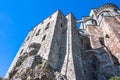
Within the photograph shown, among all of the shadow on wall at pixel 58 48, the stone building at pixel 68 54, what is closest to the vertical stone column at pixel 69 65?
the stone building at pixel 68 54

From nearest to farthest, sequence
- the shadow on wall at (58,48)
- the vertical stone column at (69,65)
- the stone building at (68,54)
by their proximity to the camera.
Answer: the stone building at (68,54) → the vertical stone column at (69,65) → the shadow on wall at (58,48)

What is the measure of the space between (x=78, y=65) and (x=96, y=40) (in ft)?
39.1

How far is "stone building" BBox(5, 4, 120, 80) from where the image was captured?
18297 millimetres

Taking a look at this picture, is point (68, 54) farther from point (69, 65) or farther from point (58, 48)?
point (69, 65)

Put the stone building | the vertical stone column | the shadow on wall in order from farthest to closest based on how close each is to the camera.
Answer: the shadow on wall
the vertical stone column
the stone building

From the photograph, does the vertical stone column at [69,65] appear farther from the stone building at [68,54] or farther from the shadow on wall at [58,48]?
the shadow on wall at [58,48]

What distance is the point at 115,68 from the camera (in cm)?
2398

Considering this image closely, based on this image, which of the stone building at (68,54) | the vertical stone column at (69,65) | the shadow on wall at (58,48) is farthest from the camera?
the shadow on wall at (58,48)

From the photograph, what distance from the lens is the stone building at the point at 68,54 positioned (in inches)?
720

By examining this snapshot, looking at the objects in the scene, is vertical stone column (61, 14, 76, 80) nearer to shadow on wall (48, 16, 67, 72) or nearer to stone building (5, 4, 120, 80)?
stone building (5, 4, 120, 80)

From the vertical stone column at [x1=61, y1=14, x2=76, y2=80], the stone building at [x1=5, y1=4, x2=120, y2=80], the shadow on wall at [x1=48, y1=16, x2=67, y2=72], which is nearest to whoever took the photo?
the stone building at [x1=5, y1=4, x2=120, y2=80]

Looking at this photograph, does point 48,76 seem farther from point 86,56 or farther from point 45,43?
point 86,56

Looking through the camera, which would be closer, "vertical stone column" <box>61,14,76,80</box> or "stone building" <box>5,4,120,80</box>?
"stone building" <box>5,4,120,80</box>

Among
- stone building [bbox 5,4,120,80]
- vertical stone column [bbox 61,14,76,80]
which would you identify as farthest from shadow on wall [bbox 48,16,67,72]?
vertical stone column [bbox 61,14,76,80]
